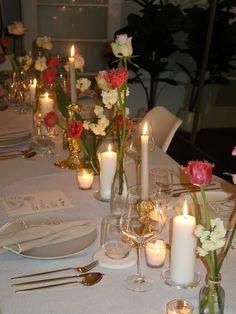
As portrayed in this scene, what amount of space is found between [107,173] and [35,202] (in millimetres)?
235

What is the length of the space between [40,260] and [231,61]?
399 cm

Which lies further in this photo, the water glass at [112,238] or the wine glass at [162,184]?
the wine glass at [162,184]

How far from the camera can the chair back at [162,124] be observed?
216 centimetres

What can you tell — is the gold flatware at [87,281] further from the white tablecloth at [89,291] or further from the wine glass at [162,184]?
the wine glass at [162,184]

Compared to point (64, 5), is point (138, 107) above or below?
below

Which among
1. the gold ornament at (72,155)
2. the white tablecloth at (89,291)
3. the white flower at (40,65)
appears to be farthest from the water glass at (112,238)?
the white flower at (40,65)

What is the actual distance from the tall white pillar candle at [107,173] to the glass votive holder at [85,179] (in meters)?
0.08

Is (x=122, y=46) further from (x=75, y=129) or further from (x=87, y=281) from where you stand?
(x=87, y=281)

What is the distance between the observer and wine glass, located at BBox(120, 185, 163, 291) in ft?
3.29

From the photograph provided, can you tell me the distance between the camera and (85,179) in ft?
4.84

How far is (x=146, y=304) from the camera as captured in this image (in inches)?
36.7

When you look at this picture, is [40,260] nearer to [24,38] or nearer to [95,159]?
[95,159]

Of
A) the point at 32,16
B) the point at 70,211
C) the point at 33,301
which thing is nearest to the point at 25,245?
the point at 33,301

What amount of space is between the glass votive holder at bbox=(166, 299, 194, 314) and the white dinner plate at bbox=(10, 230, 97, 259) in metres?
0.28
